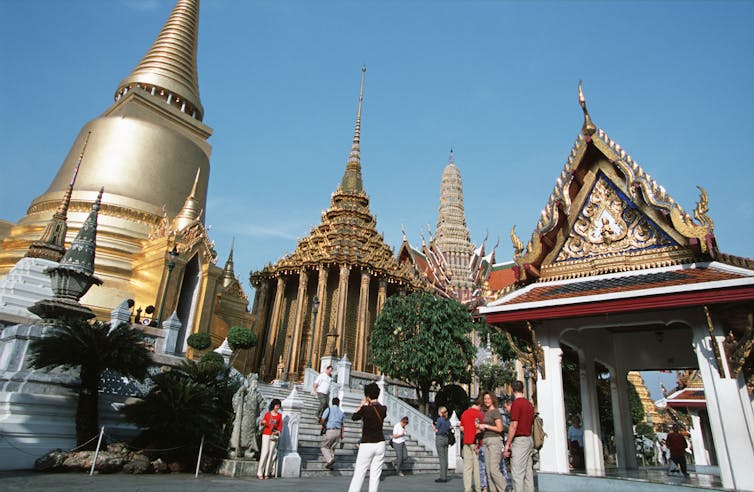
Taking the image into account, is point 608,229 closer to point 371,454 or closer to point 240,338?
point 371,454

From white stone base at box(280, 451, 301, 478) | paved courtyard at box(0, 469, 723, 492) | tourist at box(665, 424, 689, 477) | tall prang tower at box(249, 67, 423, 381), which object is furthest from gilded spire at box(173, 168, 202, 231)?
tourist at box(665, 424, 689, 477)

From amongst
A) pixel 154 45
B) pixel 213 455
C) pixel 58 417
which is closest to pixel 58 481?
pixel 58 417

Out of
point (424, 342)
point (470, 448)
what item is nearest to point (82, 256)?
point (470, 448)

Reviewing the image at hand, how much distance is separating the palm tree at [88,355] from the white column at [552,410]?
6.16 meters

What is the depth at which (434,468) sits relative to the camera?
12.6 m

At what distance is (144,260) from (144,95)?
11.1 meters

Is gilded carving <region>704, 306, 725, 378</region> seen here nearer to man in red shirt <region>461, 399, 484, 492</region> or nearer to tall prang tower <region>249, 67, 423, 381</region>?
man in red shirt <region>461, 399, 484, 492</region>

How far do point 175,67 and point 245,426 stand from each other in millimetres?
27507

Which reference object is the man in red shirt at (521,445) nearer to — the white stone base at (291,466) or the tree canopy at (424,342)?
the white stone base at (291,466)

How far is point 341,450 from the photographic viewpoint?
10.5 metres

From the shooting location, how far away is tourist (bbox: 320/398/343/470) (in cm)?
916

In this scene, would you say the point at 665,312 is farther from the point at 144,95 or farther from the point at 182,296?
the point at 144,95

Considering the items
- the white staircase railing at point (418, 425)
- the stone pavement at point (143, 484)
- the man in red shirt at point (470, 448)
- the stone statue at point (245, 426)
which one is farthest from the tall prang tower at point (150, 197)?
the man in red shirt at point (470, 448)

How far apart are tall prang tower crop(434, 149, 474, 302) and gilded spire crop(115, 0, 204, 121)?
868 inches
